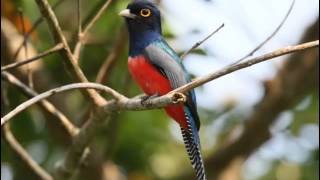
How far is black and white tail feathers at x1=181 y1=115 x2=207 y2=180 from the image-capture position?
4398 millimetres

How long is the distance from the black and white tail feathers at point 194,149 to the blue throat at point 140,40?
1.99 feet

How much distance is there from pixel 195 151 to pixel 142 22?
1024mm

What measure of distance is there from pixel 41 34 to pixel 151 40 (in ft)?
6.70

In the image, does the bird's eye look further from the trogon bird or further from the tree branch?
the tree branch

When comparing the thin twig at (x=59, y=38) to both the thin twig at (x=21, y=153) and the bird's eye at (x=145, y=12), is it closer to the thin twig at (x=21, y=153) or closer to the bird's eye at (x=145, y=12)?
the bird's eye at (x=145, y=12)

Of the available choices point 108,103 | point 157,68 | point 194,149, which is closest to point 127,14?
point 157,68

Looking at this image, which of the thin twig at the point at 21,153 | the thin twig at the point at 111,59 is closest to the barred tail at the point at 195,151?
the thin twig at the point at 111,59

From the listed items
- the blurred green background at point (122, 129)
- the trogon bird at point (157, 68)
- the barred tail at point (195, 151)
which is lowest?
the blurred green background at point (122, 129)

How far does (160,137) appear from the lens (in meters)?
7.06

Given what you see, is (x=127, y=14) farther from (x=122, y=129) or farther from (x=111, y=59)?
(x=122, y=129)

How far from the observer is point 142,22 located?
5090 millimetres

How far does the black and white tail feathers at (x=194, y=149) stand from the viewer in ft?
14.4

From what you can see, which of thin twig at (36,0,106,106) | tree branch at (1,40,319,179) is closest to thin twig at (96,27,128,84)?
tree branch at (1,40,319,179)

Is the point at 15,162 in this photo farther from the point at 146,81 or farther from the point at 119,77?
the point at 146,81
